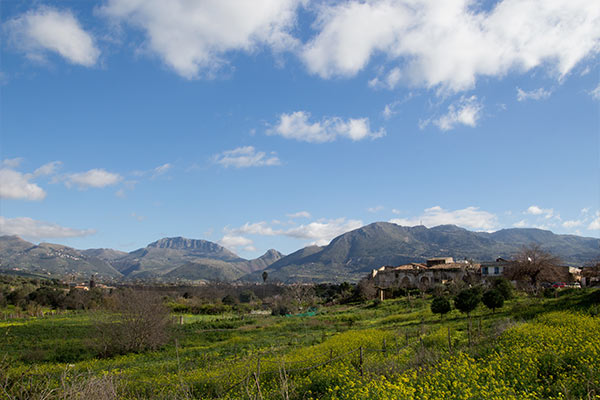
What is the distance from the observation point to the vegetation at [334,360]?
8641mm

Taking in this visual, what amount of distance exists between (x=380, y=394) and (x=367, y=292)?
5705cm

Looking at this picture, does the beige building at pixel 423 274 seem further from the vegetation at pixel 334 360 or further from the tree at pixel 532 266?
the vegetation at pixel 334 360

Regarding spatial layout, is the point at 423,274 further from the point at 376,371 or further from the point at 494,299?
the point at 376,371

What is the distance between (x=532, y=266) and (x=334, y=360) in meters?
39.8

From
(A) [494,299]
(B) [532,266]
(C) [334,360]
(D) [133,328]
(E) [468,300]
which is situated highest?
(B) [532,266]

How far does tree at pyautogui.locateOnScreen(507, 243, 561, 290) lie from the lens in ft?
150

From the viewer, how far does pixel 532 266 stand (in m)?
46.1

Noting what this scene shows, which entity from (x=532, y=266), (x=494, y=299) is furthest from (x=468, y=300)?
(x=532, y=266)

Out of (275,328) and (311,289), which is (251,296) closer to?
(311,289)

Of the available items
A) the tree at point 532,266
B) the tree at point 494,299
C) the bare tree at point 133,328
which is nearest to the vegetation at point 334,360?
the bare tree at point 133,328

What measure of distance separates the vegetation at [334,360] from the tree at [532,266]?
12188mm

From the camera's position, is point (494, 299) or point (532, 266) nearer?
point (494, 299)

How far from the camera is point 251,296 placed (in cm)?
8275

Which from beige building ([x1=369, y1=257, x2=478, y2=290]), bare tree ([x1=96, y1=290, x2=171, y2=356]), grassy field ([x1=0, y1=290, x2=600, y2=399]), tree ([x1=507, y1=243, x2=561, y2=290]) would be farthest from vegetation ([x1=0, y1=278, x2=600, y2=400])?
beige building ([x1=369, y1=257, x2=478, y2=290])
